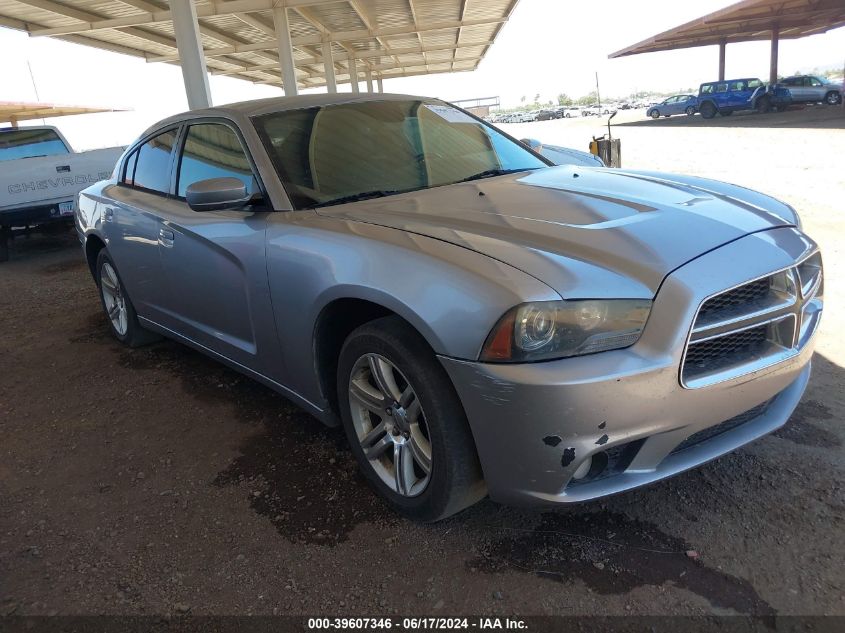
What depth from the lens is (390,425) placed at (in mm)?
2383

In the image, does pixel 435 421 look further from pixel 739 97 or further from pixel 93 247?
pixel 739 97

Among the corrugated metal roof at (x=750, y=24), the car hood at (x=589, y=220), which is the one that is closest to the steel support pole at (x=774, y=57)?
the corrugated metal roof at (x=750, y=24)

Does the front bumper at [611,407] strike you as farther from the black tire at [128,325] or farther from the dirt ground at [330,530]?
the black tire at [128,325]

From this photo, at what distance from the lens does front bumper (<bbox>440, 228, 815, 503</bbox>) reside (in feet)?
6.05

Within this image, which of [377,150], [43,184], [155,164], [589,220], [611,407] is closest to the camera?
[611,407]

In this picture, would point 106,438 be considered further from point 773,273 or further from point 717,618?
point 773,273

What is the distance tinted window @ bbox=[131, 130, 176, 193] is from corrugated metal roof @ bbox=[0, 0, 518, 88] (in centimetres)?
1274

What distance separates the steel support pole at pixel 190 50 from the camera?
474 inches

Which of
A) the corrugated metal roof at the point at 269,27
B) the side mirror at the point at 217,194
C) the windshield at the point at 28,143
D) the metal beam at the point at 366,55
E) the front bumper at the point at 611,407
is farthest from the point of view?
the metal beam at the point at 366,55

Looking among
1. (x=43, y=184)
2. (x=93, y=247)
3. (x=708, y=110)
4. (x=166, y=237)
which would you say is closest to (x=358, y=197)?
(x=166, y=237)

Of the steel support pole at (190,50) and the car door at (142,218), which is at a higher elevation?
the steel support pole at (190,50)

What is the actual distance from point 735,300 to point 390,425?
1275 millimetres

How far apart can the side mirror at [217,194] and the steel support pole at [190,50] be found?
1030 centimetres

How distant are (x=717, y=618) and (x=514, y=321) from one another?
3.48ft
